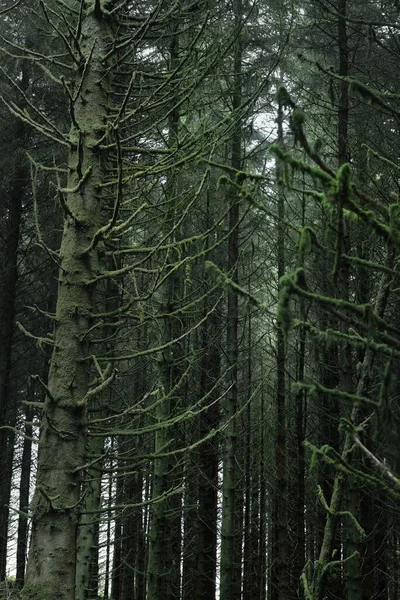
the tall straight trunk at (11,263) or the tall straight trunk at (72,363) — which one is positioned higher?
the tall straight trunk at (11,263)

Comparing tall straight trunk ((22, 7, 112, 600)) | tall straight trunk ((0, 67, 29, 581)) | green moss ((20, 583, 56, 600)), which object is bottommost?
green moss ((20, 583, 56, 600))

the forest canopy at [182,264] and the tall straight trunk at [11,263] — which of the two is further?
the tall straight trunk at [11,263]

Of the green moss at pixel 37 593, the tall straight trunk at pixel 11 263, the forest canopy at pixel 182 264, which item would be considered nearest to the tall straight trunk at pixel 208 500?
the forest canopy at pixel 182 264

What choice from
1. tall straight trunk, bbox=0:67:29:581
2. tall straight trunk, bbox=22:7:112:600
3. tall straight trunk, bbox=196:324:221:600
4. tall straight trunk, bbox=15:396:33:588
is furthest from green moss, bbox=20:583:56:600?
tall straight trunk, bbox=15:396:33:588

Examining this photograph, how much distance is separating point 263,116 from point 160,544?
402 inches

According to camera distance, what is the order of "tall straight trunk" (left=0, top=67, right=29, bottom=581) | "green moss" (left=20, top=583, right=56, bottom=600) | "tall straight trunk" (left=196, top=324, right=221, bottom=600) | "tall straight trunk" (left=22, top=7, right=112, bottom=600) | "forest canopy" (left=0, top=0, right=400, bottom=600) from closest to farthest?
"forest canopy" (left=0, top=0, right=400, bottom=600), "green moss" (left=20, top=583, right=56, bottom=600), "tall straight trunk" (left=22, top=7, right=112, bottom=600), "tall straight trunk" (left=0, top=67, right=29, bottom=581), "tall straight trunk" (left=196, top=324, right=221, bottom=600)

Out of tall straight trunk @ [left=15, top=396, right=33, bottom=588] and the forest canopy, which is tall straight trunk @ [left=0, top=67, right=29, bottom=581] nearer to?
the forest canopy

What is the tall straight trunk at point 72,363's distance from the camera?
11.2 feet

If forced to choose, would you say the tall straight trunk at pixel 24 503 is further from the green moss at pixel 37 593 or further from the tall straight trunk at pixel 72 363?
the green moss at pixel 37 593

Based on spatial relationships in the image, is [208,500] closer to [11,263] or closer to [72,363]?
[11,263]

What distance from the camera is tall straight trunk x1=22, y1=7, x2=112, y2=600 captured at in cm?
341

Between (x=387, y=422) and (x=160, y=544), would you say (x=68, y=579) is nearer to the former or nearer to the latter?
(x=387, y=422)

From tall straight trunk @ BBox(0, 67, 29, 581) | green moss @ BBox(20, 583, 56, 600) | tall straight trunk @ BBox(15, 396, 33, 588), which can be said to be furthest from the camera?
tall straight trunk @ BBox(15, 396, 33, 588)

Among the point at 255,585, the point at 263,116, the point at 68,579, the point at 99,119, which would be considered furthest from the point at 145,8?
the point at 255,585
